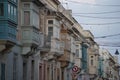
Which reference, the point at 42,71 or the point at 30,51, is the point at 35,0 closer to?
the point at 30,51

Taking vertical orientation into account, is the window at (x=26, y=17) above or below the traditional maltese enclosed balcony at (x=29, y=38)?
above

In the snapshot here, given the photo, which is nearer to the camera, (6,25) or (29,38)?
(6,25)

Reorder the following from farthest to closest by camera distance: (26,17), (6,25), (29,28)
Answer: (26,17) < (29,28) < (6,25)

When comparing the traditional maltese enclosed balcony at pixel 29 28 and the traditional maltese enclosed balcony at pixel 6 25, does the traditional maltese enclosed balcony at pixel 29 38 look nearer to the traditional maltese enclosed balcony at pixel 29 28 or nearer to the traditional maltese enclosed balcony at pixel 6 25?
the traditional maltese enclosed balcony at pixel 29 28

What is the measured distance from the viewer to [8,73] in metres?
35.2

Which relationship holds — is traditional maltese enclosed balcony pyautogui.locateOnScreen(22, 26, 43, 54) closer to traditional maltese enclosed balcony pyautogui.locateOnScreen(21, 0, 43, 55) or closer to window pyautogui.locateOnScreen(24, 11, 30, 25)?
traditional maltese enclosed balcony pyautogui.locateOnScreen(21, 0, 43, 55)

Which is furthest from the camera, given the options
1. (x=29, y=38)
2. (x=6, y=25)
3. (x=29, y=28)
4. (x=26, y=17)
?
(x=26, y=17)

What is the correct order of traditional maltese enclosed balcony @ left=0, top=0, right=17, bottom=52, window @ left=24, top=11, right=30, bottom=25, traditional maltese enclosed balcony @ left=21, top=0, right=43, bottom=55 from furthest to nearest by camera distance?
window @ left=24, top=11, right=30, bottom=25
traditional maltese enclosed balcony @ left=21, top=0, right=43, bottom=55
traditional maltese enclosed balcony @ left=0, top=0, right=17, bottom=52

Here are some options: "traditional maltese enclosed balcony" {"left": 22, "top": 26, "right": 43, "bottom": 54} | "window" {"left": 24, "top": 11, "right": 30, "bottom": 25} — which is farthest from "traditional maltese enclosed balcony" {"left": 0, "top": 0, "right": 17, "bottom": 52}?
"window" {"left": 24, "top": 11, "right": 30, "bottom": 25}

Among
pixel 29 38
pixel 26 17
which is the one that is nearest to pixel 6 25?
pixel 29 38

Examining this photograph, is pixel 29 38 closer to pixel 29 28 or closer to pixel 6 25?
pixel 29 28

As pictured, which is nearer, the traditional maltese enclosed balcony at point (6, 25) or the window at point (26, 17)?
the traditional maltese enclosed balcony at point (6, 25)

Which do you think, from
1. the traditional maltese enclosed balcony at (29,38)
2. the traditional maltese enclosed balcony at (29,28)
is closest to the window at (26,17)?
the traditional maltese enclosed balcony at (29,28)

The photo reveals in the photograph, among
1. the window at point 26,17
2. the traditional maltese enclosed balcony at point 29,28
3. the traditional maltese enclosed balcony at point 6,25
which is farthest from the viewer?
the window at point 26,17
